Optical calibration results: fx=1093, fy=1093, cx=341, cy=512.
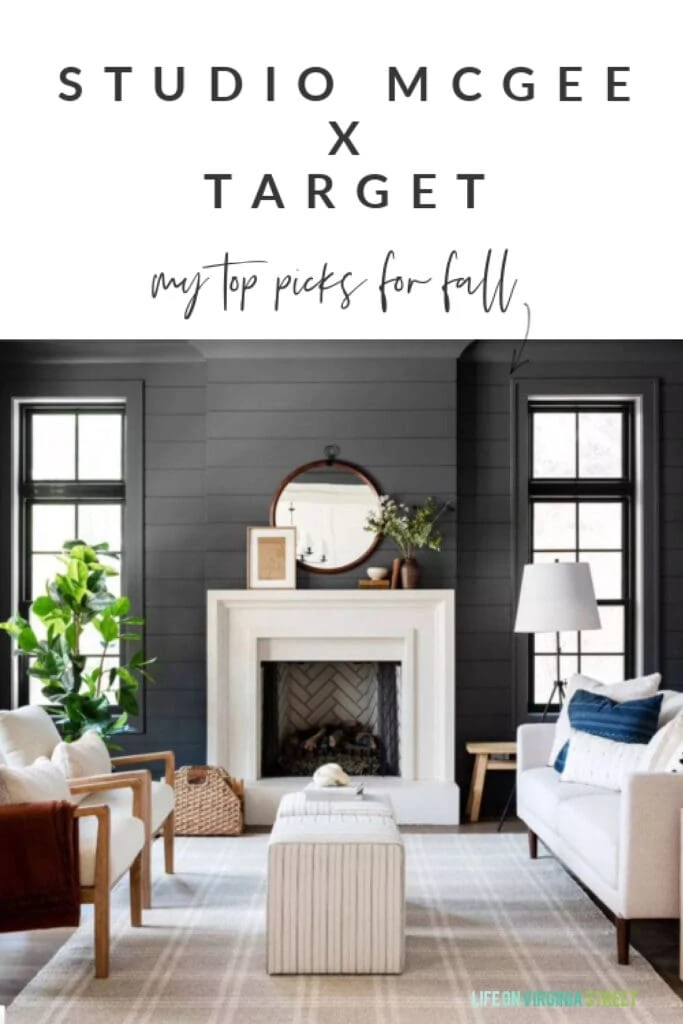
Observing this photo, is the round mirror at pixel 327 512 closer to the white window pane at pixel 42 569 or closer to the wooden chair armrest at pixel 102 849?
the white window pane at pixel 42 569

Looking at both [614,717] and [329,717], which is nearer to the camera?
[614,717]

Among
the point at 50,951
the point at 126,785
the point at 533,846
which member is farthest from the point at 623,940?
the point at 50,951

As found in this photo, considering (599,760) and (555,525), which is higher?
(555,525)

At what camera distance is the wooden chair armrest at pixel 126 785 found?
4.11 meters

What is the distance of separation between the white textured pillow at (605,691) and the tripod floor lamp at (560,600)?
296mm

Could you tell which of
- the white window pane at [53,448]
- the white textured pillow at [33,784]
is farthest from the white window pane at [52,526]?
the white textured pillow at [33,784]

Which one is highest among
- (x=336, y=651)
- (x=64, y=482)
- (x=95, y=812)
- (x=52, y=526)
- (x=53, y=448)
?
(x=53, y=448)

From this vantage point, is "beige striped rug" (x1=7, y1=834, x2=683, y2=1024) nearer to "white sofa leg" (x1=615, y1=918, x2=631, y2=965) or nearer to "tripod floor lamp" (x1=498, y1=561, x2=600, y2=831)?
"white sofa leg" (x1=615, y1=918, x2=631, y2=965)

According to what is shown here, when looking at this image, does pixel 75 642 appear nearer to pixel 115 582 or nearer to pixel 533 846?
pixel 115 582

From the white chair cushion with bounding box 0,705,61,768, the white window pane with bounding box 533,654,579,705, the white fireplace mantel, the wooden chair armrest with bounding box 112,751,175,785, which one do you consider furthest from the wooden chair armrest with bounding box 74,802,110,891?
the white window pane with bounding box 533,654,579,705

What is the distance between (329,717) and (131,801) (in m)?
2.04

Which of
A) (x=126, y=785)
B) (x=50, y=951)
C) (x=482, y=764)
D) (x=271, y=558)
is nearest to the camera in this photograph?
(x=50, y=951)

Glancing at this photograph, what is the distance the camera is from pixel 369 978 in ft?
11.6

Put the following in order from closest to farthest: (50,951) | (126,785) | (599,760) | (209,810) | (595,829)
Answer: (50,951), (595,829), (126,785), (599,760), (209,810)
